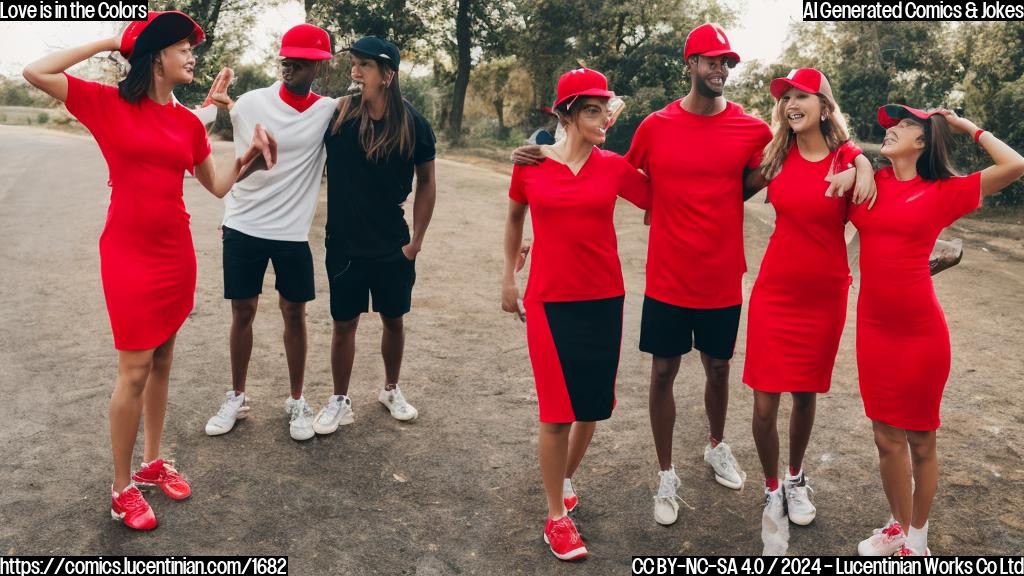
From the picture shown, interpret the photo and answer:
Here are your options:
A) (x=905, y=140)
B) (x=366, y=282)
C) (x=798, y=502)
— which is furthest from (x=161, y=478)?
(x=905, y=140)

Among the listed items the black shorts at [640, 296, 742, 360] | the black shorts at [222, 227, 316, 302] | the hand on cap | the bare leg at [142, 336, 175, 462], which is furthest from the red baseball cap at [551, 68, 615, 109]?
the bare leg at [142, 336, 175, 462]

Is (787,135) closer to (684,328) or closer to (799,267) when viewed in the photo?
(799,267)

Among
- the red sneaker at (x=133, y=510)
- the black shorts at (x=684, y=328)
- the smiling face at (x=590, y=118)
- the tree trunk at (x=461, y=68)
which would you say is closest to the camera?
the smiling face at (x=590, y=118)

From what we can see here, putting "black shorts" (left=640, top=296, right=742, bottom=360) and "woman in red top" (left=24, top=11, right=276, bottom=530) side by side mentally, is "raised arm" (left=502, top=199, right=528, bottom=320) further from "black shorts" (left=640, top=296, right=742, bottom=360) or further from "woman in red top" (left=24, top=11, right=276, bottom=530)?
"woman in red top" (left=24, top=11, right=276, bottom=530)

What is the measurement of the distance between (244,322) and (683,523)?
2.64 metres

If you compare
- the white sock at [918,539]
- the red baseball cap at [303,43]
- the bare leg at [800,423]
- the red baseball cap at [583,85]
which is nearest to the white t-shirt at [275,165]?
the red baseball cap at [303,43]

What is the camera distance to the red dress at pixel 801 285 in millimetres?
3670

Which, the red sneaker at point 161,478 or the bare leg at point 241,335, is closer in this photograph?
the red sneaker at point 161,478

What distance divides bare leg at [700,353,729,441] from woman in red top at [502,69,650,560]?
78 centimetres

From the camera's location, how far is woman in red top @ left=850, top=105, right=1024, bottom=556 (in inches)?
132

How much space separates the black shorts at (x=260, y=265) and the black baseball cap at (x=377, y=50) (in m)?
1.11

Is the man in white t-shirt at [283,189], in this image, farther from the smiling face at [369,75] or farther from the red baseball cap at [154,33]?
the red baseball cap at [154,33]

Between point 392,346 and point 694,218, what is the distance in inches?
83.0

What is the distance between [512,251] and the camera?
3.86 meters
